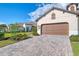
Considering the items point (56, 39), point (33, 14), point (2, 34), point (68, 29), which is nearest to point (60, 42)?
point (56, 39)

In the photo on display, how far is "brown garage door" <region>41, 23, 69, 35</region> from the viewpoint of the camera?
535 inches

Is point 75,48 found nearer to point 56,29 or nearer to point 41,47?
point 41,47

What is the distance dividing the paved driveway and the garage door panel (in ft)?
1.51

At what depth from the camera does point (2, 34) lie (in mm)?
13000

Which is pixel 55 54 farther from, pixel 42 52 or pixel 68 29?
pixel 68 29

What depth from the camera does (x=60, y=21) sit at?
13.4 m

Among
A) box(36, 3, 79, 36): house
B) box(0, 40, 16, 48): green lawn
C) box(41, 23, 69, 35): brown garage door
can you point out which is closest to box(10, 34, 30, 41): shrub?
box(0, 40, 16, 48): green lawn

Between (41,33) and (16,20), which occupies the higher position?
(16,20)

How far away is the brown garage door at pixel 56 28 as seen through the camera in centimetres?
1360

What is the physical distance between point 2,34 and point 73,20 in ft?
14.3

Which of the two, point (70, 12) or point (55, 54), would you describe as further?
point (70, 12)

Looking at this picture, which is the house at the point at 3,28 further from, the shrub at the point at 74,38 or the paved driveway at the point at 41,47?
the shrub at the point at 74,38

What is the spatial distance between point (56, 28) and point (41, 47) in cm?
195

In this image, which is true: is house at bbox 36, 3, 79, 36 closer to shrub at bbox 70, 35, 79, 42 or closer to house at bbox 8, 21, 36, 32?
shrub at bbox 70, 35, 79, 42
